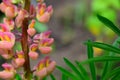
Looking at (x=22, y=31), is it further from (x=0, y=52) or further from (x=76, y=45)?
(x=76, y=45)

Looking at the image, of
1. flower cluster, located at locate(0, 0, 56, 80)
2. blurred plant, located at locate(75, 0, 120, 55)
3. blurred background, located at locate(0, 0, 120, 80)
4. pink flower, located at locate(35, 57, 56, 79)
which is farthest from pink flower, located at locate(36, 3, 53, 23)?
blurred background, located at locate(0, 0, 120, 80)

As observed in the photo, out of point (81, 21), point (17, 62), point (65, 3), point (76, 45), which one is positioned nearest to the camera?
point (17, 62)

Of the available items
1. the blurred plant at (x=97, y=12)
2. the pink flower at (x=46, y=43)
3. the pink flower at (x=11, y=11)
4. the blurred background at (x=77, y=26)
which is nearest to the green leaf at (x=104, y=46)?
the pink flower at (x=46, y=43)

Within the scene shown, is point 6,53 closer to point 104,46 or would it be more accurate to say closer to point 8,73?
point 8,73

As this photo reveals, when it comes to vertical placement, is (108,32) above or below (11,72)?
below

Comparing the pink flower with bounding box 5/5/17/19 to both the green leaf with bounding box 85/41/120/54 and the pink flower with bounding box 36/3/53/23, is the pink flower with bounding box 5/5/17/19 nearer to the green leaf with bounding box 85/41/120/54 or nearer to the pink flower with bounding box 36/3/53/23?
the pink flower with bounding box 36/3/53/23

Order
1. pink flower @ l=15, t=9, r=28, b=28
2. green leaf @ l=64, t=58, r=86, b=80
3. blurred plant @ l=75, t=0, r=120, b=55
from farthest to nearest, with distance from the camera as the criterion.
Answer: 1. blurred plant @ l=75, t=0, r=120, b=55
2. green leaf @ l=64, t=58, r=86, b=80
3. pink flower @ l=15, t=9, r=28, b=28

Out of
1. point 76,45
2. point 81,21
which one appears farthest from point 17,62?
point 81,21
